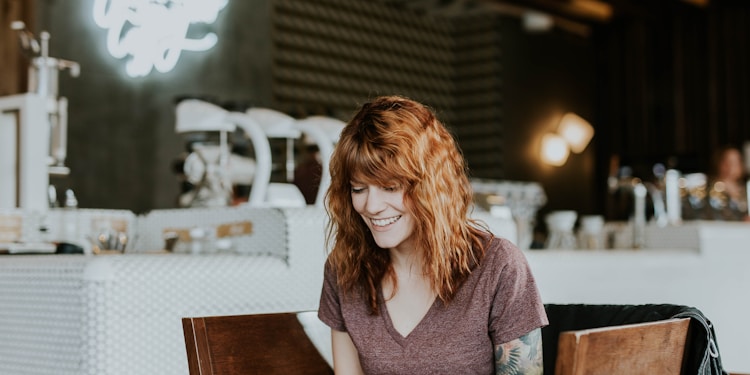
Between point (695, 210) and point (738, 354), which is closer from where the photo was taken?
point (738, 354)

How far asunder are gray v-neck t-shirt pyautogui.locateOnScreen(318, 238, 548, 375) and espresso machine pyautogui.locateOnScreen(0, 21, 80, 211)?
5.02 ft

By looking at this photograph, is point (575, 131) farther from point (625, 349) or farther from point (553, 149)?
point (625, 349)

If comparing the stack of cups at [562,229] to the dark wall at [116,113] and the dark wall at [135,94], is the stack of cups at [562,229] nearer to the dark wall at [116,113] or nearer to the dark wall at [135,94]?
the dark wall at [116,113]

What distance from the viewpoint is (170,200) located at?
562 cm

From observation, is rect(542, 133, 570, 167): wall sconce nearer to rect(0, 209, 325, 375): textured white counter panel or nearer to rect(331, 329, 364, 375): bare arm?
rect(0, 209, 325, 375): textured white counter panel

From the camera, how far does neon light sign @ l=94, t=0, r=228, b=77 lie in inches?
180

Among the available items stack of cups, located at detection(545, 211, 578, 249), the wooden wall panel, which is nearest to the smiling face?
stack of cups, located at detection(545, 211, 578, 249)

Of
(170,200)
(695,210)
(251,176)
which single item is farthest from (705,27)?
(251,176)

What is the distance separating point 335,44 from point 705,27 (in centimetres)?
372

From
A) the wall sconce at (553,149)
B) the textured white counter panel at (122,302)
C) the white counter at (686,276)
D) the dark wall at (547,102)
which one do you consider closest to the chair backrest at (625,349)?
the textured white counter panel at (122,302)

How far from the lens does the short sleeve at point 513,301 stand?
1.66m

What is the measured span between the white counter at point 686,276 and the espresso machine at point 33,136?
1.67 m

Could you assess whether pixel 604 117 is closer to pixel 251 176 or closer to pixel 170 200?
pixel 170 200

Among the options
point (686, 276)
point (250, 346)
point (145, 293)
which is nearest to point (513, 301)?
point (250, 346)
